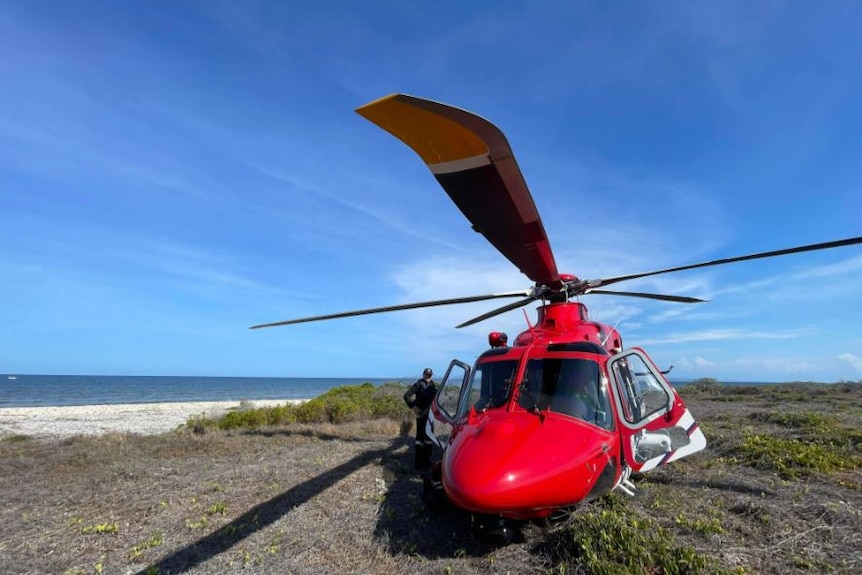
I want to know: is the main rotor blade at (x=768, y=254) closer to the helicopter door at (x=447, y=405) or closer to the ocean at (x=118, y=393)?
the helicopter door at (x=447, y=405)

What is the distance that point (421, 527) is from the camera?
5.48 m

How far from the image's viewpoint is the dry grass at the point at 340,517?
4340 millimetres

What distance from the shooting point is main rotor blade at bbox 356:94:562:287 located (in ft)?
7.59

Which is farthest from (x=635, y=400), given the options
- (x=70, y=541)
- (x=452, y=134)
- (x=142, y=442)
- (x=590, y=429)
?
(x=142, y=442)

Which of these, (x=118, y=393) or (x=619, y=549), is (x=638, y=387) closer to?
(x=619, y=549)

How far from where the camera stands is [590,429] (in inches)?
180

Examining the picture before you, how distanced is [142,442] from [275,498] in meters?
5.98

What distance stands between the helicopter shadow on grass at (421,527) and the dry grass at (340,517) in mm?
24

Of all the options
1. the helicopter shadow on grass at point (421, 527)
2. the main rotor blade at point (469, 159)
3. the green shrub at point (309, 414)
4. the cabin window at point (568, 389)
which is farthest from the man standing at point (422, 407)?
the green shrub at point (309, 414)

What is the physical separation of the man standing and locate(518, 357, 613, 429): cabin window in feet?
11.3

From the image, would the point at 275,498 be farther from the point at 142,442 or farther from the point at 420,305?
the point at 142,442

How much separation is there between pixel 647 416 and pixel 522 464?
1.92 metres

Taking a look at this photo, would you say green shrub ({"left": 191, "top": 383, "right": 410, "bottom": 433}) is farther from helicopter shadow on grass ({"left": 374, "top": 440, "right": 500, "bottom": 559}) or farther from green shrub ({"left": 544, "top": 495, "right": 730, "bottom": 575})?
green shrub ({"left": 544, "top": 495, "right": 730, "bottom": 575})

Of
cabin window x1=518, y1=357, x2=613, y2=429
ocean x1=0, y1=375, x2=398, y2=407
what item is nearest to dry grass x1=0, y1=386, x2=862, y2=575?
cabin window x1=518, y1=357, x2=613, y2=429
